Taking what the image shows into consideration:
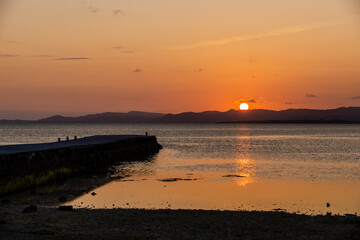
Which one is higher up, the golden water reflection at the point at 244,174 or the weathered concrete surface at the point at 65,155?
the weathered concrete surface at the point at 65,155

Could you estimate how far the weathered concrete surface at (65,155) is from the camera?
29.5 metres

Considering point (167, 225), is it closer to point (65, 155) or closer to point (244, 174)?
point (65, 155)

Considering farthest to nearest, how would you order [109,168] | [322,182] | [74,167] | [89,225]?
[109,168]
[74,167]
[322,182]
[89,225]

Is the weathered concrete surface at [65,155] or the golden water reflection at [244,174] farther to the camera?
the golden water reflection at [244,174]

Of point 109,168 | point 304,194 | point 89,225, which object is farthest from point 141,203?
point 109,168

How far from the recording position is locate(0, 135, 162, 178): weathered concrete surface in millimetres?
→ 29469

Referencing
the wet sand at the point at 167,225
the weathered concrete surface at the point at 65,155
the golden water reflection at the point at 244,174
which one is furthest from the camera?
the golden water reflection at the point at 244,174

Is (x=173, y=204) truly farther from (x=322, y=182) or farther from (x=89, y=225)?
(x=322, y=182)

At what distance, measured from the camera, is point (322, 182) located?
35.3m

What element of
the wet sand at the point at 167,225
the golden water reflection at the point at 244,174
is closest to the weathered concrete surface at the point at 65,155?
the wet sand at the point at 167,225

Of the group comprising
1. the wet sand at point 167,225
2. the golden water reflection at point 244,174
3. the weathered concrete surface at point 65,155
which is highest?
the weathered concrete surface at point 65,155

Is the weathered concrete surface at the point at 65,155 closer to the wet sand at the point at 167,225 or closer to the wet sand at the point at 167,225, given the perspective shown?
the wet sand at the point at 167,225

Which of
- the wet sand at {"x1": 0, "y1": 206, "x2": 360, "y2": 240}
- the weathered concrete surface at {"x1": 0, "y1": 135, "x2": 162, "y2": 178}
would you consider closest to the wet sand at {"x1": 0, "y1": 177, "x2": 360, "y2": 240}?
the wet sand at {"x1": 0, "y1": 206, "x2": 360, "y2": 240}

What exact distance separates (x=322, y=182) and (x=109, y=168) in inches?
788
